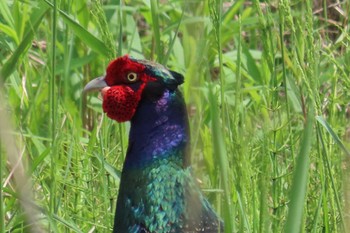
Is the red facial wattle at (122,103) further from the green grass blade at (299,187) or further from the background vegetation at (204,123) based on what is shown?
the green grass blade at (299,187)

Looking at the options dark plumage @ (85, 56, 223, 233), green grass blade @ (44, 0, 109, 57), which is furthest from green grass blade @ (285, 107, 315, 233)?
green grass blade @ (44, 0, 109, 57)

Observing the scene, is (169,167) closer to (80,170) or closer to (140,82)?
(140,82)

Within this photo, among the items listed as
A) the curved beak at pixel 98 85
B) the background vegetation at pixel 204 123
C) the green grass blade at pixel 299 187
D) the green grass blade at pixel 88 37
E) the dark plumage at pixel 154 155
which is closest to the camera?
the green grass blade at pixel 299 187

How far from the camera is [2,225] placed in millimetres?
1898

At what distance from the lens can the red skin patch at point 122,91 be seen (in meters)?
2.29

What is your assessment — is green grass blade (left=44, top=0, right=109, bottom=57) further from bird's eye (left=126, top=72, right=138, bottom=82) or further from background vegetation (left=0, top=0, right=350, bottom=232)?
bird's eye (left=126, top=72, right=138, bottom=82)

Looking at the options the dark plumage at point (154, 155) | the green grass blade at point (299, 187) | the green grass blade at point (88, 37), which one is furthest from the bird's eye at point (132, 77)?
the green grass blade at point (299, 187)

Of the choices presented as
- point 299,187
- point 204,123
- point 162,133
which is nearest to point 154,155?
point 162,133

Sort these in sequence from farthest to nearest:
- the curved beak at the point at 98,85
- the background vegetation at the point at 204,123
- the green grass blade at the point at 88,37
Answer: the green grass blade at the point at 88,37, the curved beak at the point at 98,85, the background vegetation at the point at 204,123

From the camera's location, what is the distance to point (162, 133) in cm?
228

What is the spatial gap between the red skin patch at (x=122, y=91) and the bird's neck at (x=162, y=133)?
4 centimetres

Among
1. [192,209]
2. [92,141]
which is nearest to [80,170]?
[92,141]

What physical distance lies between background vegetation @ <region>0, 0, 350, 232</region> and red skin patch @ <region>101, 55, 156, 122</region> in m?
0.05

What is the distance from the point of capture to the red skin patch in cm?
229
